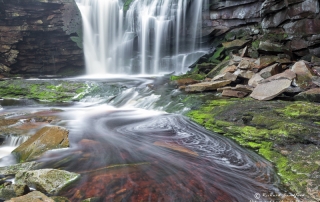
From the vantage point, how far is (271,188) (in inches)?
141

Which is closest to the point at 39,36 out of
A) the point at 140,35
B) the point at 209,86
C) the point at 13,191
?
the point at 140,35

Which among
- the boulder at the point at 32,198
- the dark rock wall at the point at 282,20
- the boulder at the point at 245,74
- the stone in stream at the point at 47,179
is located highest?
the dark rock wall at the point at 282,20

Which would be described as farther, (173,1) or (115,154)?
(173,1)

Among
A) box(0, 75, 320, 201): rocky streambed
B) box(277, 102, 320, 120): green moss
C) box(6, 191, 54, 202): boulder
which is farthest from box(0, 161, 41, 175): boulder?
box(277, 102, 320, 120): green moss

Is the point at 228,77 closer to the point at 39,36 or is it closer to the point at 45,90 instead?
the point at 45,90

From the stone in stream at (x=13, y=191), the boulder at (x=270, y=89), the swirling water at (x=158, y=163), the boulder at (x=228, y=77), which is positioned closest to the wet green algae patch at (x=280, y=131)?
the swirling water at (x=158, y=163)

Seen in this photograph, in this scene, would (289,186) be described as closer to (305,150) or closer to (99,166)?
(305,150)

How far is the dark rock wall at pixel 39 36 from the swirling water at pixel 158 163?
41.3 feet

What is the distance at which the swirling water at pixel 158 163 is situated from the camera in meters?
3.46

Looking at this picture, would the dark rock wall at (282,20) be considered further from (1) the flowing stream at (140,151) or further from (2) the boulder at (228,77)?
(1) the flowing stream at (140,151)

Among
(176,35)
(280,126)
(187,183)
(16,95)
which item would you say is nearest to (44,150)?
(187,183)

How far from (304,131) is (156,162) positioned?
3.06 metres

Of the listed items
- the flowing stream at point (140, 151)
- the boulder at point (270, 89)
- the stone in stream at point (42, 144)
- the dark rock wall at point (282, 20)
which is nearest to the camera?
the flowing stream at point (140, 151)

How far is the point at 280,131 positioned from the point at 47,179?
4.54 m
